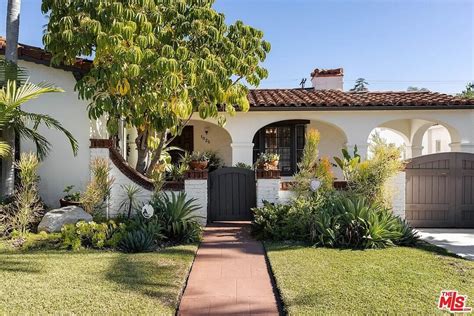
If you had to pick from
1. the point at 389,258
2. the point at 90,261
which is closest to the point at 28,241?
the point at 90,261

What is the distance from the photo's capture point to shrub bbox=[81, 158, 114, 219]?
338 inches

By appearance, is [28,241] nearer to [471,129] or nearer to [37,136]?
[37,136]

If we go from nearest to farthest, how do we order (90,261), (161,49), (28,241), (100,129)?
(90,261) < (28,241) < (161,49) < (100,129)

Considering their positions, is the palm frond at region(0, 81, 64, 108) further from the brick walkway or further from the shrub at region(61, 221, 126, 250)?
the brick walkway

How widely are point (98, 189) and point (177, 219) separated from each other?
2135mm

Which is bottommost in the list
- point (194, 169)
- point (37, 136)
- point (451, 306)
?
point (451, 306)

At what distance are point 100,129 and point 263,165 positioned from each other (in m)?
4.81

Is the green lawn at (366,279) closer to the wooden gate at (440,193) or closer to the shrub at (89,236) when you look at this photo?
the wooden gate at (440,193)

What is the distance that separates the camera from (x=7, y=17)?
28.9ft

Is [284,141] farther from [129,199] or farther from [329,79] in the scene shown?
[129,199]

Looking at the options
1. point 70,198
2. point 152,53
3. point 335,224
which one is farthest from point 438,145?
point 70,198

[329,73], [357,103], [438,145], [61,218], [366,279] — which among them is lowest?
[366,279]

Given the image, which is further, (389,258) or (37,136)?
(37,136)

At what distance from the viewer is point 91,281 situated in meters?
5.34
